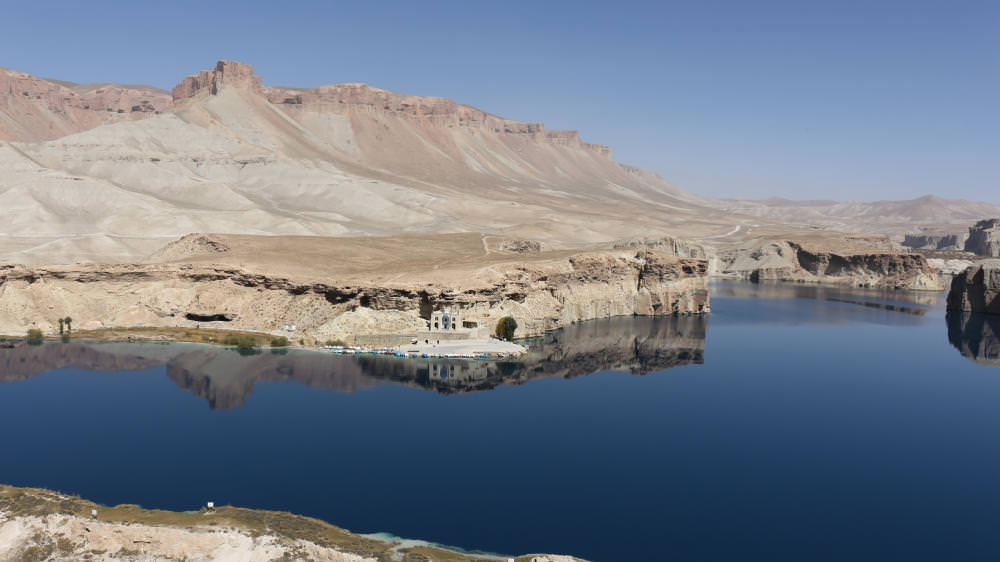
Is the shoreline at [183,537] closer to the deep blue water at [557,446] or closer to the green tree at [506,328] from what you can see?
the deep blue water at [557,446]

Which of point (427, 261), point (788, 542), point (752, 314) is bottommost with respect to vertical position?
point (788, 542)

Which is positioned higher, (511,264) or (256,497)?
(511,264)

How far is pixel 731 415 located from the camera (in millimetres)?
65062

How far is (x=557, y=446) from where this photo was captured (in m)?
55.7

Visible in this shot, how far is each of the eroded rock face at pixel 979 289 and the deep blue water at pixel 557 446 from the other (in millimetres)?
47402

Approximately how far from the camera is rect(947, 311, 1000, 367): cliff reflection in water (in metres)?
95.8

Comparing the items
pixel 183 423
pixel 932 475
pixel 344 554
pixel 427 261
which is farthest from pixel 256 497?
pixel 427 261

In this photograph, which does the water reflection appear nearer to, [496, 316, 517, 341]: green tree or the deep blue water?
the deep blue water

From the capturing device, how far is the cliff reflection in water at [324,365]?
72.8 m

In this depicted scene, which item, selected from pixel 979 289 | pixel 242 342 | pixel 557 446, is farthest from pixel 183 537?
pixel 979 289

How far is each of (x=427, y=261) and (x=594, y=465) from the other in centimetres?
7091

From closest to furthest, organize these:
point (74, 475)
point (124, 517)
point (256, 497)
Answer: point (124, 517)
point (256, 497)
point (74, 475)

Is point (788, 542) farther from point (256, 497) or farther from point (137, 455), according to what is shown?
point (137, 455)

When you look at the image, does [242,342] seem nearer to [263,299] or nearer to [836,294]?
[263,299]
